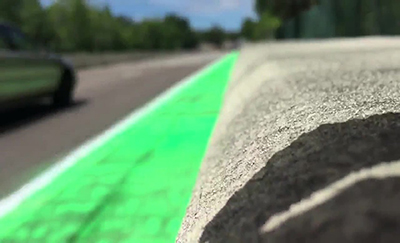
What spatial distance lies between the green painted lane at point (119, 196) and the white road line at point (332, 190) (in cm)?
213

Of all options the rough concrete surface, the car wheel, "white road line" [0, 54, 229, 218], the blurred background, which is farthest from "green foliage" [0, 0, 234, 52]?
the rough concrete surface

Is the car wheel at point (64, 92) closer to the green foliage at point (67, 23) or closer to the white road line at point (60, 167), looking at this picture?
the white road line at point (60, 167)

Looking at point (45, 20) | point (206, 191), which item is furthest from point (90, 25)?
point (206, 191)

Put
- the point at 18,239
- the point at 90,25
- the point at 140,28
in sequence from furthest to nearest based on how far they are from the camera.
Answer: the point at 140,28, the point at 90,25, the point at 18,239

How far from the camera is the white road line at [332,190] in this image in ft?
4.60

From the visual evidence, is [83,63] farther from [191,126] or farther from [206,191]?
[206,191]

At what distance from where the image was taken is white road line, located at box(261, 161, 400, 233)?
1402mm

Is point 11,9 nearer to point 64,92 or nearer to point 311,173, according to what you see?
point 64,92

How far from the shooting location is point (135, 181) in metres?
4.89

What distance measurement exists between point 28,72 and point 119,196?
6011mm

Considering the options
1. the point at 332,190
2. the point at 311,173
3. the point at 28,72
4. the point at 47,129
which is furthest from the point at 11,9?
the point at 332,190

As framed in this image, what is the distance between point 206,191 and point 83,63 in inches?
1395

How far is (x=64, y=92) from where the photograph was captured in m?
11.8

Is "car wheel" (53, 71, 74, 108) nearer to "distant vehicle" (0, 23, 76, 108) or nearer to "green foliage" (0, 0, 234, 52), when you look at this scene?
"distant vehicle" (0, 23, 76, 108)
